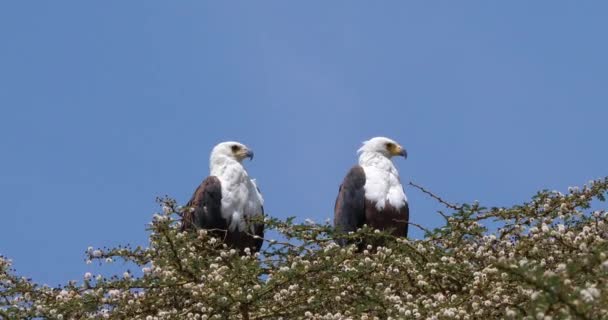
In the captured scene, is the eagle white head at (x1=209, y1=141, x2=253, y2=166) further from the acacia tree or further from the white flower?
the white flower

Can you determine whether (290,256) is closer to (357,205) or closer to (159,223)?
(159,223)

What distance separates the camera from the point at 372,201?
11.7 meters

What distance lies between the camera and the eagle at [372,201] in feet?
38.2

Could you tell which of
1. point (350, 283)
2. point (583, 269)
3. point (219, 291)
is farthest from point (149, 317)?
point (583, 269)

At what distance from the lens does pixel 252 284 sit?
799 centimetres

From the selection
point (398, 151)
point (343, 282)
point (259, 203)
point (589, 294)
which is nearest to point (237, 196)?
point (259, 203)

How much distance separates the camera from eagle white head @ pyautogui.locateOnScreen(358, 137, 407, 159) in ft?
41.5

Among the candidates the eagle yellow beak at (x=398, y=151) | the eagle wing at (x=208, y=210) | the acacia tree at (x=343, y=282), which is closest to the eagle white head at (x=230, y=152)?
the eagle wing at (x=208, y=210)

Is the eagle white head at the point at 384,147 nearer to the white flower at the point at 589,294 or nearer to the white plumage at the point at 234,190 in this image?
the white plumage at the point at 234,190

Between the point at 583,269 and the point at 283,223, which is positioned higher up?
the point at 283,223

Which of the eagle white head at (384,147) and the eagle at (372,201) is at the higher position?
the eagle white head at (384,147)

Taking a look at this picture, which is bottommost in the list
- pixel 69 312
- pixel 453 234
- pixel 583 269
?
pixel 583 269

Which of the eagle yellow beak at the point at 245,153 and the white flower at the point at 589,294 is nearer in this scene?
the white flower at the point at 589,294

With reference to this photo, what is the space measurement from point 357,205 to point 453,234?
2.73 meters
